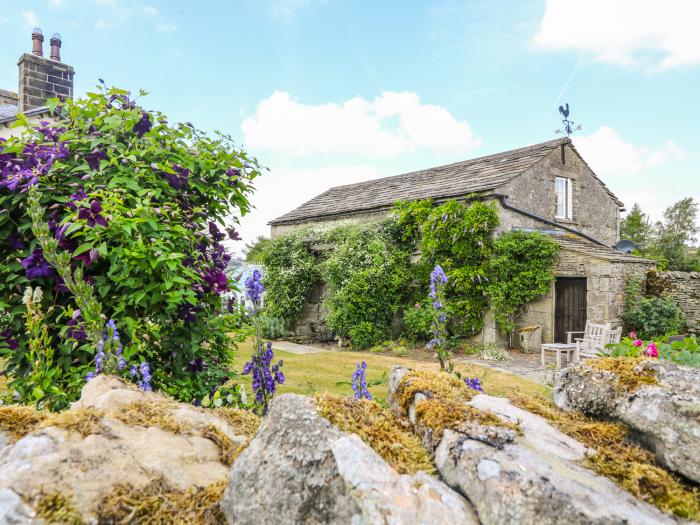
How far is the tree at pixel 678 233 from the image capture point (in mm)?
28766

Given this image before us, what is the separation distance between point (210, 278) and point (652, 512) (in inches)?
111

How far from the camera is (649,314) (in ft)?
41.1

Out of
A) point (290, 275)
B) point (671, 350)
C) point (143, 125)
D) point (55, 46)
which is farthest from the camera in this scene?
point (290, 275)

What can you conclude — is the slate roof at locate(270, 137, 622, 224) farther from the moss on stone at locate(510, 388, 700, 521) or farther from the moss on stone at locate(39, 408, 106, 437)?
the moss on stone at locate(39, 408, 106, 437)

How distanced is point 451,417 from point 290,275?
14.6 m

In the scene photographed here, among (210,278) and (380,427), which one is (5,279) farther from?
(380,427)

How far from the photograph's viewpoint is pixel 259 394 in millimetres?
3219

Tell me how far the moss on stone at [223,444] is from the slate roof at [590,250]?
41.5 ft

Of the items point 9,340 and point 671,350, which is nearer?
point 9,340

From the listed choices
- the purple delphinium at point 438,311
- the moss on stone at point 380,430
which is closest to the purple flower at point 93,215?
the moss on stone at point 380,430

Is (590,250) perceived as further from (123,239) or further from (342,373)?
(123,239)

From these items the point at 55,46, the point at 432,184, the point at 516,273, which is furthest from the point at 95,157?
the point at 55,46

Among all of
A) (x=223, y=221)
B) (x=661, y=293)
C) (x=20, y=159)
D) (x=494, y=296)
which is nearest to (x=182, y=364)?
(x=223, y=221)

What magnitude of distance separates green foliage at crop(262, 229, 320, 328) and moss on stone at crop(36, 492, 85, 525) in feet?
46.7
